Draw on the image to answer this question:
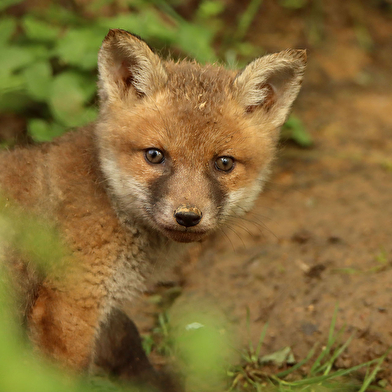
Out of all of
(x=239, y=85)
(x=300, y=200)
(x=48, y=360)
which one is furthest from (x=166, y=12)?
(x=48, y=360)

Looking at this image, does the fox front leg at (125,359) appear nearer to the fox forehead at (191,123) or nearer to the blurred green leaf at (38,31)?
the fox forehead at (191,123)

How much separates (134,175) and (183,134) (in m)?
0.42

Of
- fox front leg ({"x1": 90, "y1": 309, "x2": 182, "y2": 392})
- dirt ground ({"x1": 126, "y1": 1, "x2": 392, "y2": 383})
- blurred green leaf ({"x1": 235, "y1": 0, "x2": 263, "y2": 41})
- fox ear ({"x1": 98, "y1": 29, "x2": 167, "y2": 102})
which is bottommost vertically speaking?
fox front leg ({"x1": 90, "y1": 309, "x2": 182, "y2": 392})

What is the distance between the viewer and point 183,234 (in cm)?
310

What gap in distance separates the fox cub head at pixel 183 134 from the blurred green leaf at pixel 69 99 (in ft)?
5.63

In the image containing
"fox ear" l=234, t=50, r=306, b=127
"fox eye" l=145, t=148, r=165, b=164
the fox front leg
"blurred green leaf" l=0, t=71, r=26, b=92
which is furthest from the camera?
"blurred green leaf" l=0, t=71, r=26, b=92

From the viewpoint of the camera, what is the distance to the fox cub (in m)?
3.00

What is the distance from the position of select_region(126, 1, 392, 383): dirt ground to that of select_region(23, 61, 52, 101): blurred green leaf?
2.28 metres

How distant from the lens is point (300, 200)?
220 inches

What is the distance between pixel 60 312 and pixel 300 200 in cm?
333

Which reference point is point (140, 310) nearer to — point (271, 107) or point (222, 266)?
point (222, 266)

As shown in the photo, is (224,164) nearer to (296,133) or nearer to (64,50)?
(64,50)

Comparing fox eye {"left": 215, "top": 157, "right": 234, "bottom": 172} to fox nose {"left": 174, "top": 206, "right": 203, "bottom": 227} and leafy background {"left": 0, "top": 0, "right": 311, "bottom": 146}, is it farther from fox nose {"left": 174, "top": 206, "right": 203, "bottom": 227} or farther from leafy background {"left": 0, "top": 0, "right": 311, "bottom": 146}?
leafy background {"left": 0, "top": 0, "right": 311, "bottom": 146}

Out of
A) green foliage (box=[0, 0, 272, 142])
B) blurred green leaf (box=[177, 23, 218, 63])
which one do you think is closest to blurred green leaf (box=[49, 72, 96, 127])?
green foliage (box=[0, 0, 272, 142])
